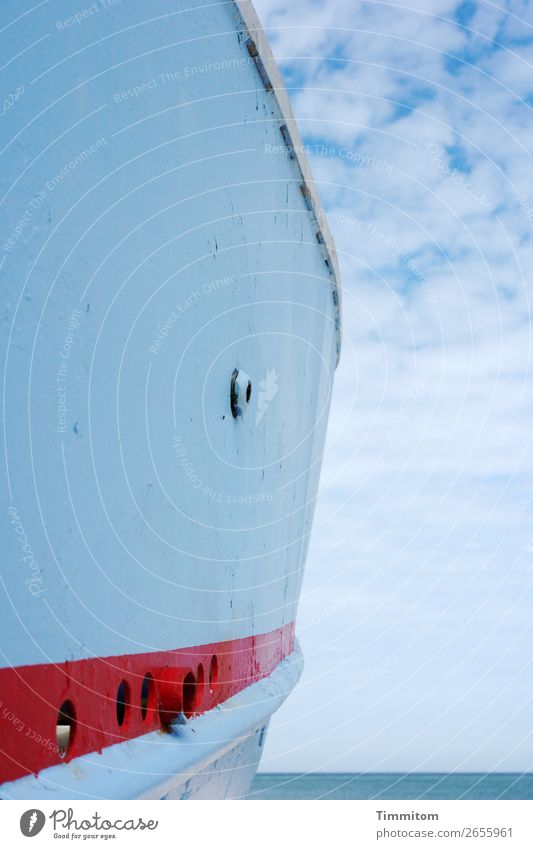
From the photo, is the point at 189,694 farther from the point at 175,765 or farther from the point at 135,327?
the point at 135,327

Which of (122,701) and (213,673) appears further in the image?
(213,673)

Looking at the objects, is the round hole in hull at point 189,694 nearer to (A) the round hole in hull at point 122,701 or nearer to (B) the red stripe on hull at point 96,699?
(B) the red stripe on hull at point 96,699

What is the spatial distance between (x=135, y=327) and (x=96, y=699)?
0.96 m

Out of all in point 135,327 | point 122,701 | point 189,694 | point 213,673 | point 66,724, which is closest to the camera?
point 66,724

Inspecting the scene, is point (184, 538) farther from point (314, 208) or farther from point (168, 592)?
point (314, 208)

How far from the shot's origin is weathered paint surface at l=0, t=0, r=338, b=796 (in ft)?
5.77

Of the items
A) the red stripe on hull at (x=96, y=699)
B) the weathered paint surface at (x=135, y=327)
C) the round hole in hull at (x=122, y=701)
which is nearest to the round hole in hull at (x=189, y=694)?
the red stripe on hull at (x=96, y=699)

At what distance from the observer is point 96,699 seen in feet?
6.28

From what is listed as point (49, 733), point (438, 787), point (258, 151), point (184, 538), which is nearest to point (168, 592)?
point (184, 538)

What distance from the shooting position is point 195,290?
9.08 feet

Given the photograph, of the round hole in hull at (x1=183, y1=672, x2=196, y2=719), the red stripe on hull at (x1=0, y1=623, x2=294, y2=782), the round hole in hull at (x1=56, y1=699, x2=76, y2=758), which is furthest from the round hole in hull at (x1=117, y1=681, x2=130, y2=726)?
the round hole in hull at (x1=183, y1=672, x2=196, y2=719)

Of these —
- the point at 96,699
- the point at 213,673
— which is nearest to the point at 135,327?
the point at 96,699

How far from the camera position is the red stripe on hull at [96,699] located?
1.61 meters

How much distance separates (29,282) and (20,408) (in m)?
0.28
